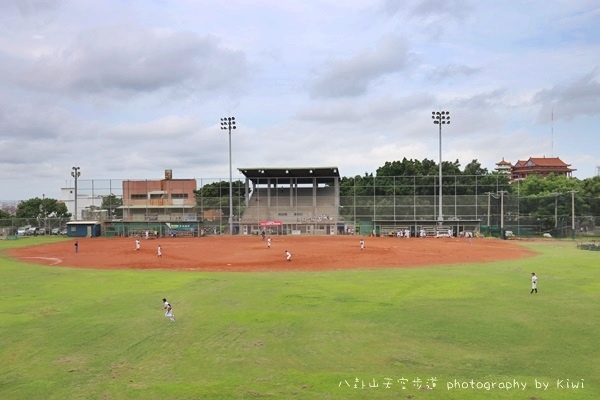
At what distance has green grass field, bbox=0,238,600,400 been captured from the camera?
1318cm

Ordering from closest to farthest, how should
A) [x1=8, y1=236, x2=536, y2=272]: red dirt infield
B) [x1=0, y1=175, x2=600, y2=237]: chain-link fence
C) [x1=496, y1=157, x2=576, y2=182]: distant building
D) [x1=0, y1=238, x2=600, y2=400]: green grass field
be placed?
[x1=0, y1=238, x2=600, y2=400]: green grass field → [x1=8, y1=236, x2=536, y2=272]: red dirt infield → [x1=0, y1=175, x2=600, y2=237]: chain-link fence → [x1=496, y1=157, x2=576, y2=182]: distant building

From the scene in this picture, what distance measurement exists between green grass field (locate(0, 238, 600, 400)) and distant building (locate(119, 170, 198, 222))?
62.9 meters

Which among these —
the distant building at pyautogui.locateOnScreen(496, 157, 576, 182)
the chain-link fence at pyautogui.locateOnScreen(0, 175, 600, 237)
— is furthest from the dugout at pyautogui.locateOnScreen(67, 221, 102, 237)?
the distant building at pyautogui.locateOnScreen(496, 157, 576, 182)

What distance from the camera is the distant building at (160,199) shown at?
9225 cm

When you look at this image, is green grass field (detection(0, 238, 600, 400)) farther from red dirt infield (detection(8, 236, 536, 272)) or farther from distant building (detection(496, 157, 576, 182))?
distant building (detection(496, 157, 576, 182))

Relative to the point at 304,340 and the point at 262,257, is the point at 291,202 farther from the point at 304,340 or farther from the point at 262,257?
the point at 304,340

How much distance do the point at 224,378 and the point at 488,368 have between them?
7.77 metres

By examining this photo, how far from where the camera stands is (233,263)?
43562mm

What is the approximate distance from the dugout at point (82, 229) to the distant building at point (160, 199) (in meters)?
6.42

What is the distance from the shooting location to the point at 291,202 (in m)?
92.4

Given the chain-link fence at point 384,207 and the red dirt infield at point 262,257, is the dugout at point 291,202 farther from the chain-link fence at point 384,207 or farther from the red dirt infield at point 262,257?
the red dirt infield at point 262,257

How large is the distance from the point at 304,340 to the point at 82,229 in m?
78.5

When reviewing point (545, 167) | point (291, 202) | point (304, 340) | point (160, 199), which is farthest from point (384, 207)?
point (545, 167)

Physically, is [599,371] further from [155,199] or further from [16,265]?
[155,199]
